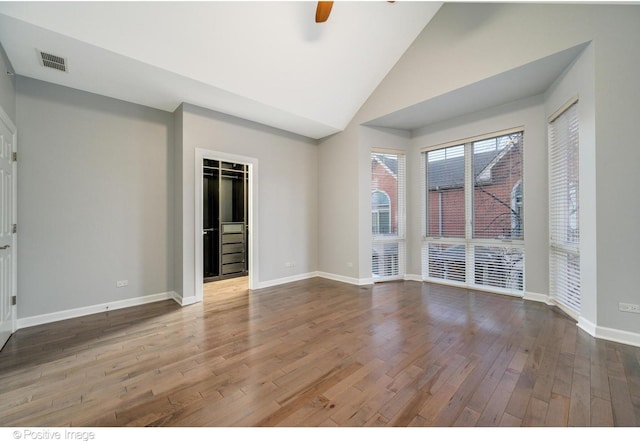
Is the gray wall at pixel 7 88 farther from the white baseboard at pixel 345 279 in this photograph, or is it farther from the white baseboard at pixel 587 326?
the white baseboard at pixel 587 326

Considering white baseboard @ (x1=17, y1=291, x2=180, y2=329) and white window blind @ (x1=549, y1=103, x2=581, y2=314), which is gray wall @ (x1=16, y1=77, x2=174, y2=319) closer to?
white baseboard @ (x1=17, y1=291, x2=180, y2=329)

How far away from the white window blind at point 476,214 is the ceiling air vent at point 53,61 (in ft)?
17.4

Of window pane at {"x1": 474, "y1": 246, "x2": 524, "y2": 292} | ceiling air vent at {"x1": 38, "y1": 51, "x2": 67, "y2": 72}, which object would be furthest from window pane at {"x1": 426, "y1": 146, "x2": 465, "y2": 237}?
ceiling air vent at {"x1": 38, "y1": 51, "x2": 67, "y2": 72}

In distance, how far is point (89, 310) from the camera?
326 centimetres

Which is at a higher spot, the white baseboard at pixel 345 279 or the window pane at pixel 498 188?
the window pane at pixel 498 188

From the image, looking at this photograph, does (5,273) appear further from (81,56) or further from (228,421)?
(228,421)

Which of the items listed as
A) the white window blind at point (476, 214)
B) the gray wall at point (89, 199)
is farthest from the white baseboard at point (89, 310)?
the white window blind at point (476, 214)

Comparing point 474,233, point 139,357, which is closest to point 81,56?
point 139,357

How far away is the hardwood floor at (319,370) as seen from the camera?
5.04ft

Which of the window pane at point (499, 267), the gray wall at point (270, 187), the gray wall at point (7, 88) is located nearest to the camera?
the gray wall at point (7, 88)

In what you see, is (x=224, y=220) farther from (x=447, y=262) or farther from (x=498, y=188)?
(x=498, y=188)

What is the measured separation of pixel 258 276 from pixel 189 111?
2847 mm

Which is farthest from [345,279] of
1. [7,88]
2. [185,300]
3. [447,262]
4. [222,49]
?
[7,88]

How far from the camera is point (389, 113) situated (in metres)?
4.25
